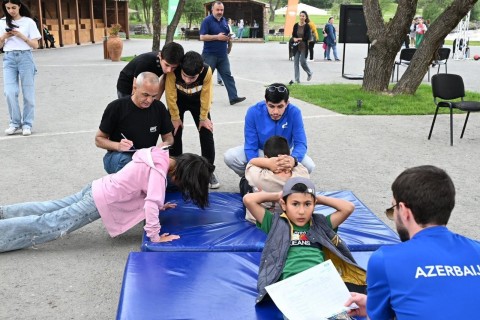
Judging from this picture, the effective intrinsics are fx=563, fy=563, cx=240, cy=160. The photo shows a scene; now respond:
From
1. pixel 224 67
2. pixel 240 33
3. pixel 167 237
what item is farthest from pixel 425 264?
pixel 240 33

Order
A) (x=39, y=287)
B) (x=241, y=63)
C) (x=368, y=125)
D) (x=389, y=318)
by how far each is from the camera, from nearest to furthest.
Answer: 1. (x=389, y=318)
2. (x=39, y=287)
3. (x=368, y=125)
4. (x=241, y=63)

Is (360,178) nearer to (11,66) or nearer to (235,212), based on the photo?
(235,212)

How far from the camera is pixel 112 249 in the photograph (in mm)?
4625

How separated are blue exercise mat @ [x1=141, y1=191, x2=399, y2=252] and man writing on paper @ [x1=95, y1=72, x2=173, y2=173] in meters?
0.62

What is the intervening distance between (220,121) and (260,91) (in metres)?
3.82

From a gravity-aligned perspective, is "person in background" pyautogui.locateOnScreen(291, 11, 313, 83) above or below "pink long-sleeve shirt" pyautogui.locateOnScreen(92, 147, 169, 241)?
above

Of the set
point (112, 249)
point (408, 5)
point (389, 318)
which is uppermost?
point (408, 5)

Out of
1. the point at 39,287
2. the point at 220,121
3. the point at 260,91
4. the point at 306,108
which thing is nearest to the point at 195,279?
the point at 39,287

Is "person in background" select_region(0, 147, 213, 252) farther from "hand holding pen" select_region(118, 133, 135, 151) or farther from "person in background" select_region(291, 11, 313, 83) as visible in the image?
"person in background" select_region(291, 11, 313, 83)

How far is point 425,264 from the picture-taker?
207 centimetres

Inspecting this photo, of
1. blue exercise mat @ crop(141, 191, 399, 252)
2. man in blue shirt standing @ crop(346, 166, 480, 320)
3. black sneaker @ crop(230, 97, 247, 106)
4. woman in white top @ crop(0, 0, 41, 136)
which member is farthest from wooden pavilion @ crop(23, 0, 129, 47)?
man in blue shirt standing @ crop(346, 166, 480, 320)

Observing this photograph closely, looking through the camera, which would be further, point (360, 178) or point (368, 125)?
point (368, 125)

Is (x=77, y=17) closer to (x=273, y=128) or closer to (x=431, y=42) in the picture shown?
(x=431, y=42)

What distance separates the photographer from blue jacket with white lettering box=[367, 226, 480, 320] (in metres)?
2.04
